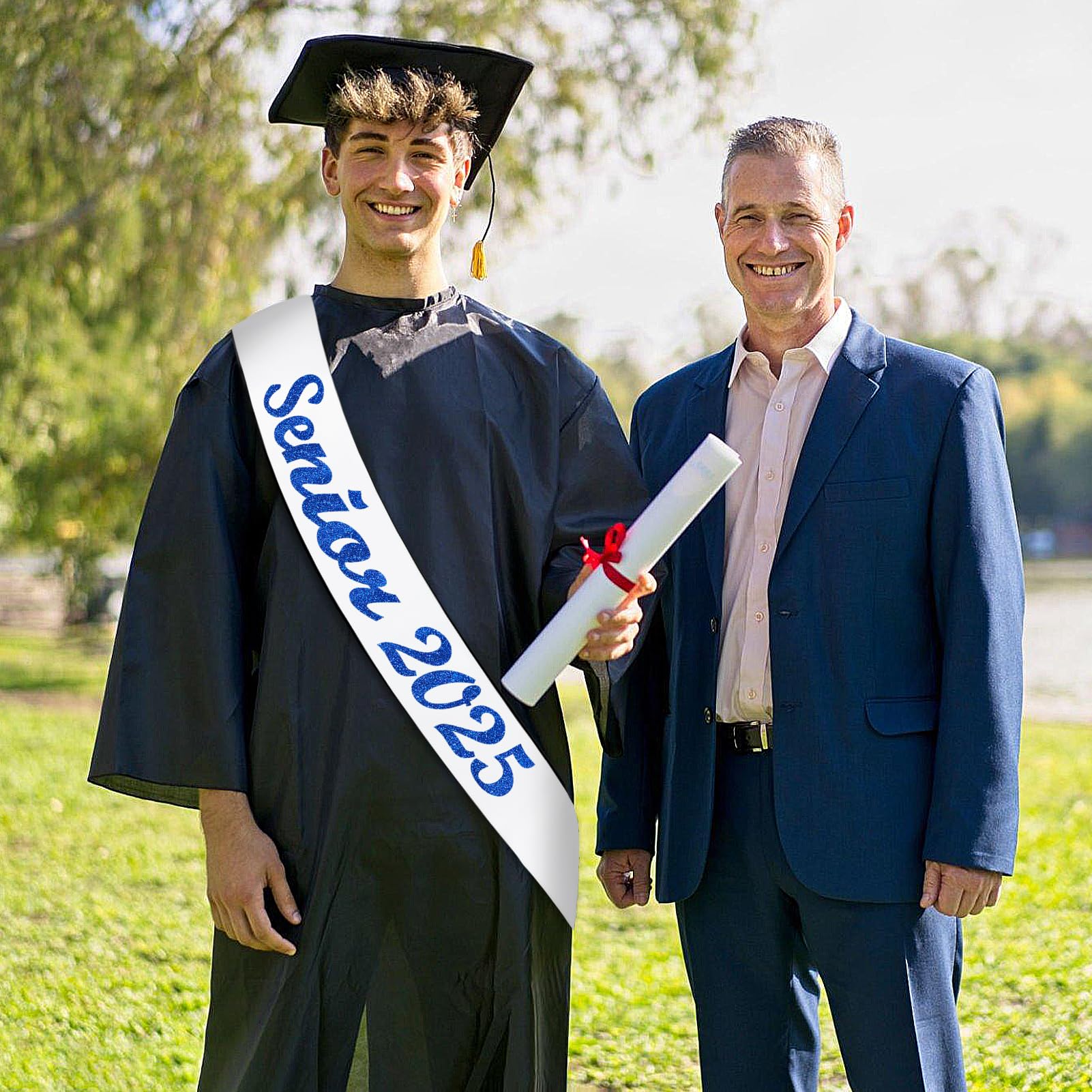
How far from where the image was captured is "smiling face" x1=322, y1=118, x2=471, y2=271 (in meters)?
2.34

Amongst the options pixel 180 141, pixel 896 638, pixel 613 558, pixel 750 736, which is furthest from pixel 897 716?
pixel 180 141

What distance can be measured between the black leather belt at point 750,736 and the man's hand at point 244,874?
2.77ft

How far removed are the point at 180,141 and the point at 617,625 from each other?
23.0ft

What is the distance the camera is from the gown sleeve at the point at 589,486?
2416 mm

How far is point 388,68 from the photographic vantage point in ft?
7.95

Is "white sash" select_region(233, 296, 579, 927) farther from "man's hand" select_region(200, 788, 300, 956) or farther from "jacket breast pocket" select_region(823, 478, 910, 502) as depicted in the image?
"jacket breast pocket" select_region(823, 478, 910, 502)

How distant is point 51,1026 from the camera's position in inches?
172

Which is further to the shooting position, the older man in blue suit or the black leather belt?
the black leather belt

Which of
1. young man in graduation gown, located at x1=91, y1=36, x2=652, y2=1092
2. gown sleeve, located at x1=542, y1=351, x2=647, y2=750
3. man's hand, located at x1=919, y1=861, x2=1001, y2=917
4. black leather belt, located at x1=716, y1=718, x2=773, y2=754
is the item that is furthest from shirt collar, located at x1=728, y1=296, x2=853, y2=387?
man's hand, located at x1=919, y1=861, x2=1001, y2=917

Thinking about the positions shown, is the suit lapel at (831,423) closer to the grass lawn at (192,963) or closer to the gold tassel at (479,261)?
the gold tassel at (479,261)

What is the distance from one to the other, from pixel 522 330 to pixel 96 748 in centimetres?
101

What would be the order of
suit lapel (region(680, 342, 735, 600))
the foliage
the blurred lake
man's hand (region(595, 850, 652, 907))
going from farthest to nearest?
the blurred lake
the foliage
man's hand (region(595, 850, 652, 907))
suit lapel (region(680, 342, 735, 600))

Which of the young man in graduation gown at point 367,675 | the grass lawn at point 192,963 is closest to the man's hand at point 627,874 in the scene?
the young man in graduation gown at point 367,675

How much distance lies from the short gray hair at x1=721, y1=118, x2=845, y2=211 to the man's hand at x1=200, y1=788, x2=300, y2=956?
142cm
